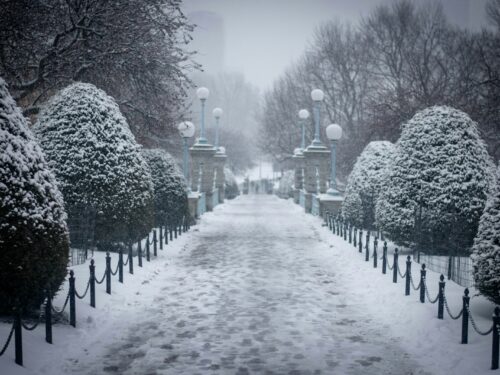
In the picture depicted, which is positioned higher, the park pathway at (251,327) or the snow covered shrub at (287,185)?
the snow covered shrub at (287,185)

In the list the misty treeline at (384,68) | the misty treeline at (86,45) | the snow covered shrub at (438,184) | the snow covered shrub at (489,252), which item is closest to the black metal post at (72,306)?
the snow covered shrub at (489,252)

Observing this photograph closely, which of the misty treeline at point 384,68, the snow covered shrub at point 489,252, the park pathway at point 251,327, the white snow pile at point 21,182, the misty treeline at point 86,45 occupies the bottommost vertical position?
the park pathway at point 251,327

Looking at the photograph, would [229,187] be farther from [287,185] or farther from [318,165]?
[318,165]

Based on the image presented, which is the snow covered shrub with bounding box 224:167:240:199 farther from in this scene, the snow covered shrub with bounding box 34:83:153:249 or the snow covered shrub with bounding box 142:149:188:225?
the snow covered shrub with bounding box 34:83:153:249

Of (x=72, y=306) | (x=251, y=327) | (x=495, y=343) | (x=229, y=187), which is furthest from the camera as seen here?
(x=229, y=187)

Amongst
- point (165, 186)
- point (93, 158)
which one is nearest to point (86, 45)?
point (93, 158)

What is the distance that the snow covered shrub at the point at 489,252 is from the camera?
7.71 meters

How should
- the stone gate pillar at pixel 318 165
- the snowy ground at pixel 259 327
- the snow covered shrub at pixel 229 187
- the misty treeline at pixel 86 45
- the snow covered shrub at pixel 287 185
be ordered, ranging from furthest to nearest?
the snow covered shrub at pixel 287 185 → the snow covered shrub at pixel 229 187 → the stone gate pillar at pixel 318 165 → the misty treeline at pixel 86 45 → the snowy ground at pixel 259 327

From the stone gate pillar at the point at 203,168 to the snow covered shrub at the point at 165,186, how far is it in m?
11.0

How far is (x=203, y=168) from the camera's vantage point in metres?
30.7

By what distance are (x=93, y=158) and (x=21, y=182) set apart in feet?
17.4

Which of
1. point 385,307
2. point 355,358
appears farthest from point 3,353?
point 385,307

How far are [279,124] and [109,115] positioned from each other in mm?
33669

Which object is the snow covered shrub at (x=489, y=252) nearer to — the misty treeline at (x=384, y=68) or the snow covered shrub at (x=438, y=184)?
the snow covered shrub at (x=438, y=184)
